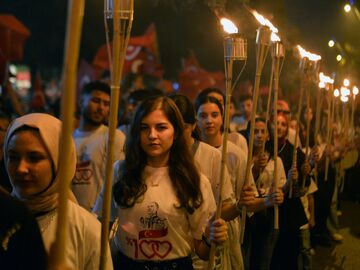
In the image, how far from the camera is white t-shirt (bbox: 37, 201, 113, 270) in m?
1.98

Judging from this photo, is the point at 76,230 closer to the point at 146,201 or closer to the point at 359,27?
the point at 146,201

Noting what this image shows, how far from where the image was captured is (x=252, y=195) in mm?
2930

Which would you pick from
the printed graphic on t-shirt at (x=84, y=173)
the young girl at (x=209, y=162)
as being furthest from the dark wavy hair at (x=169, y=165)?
the printed graphic on t-shirt at (x=84, y=173)

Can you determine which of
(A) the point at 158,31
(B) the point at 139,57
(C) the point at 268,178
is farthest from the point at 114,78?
(A) the point at 158,31

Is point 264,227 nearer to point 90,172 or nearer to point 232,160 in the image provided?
point 232,160

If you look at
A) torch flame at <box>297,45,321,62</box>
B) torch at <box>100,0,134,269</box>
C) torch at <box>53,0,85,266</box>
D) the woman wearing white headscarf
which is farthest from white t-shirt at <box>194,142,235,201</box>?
torch at <box>53,0,85,266</box>

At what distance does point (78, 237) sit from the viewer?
2016mm

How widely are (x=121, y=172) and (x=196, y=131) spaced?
1248 millimetres

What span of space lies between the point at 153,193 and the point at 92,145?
5.67 feet

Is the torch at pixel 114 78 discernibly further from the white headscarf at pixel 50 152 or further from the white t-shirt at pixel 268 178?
the white t-shirt at pixel 268 178

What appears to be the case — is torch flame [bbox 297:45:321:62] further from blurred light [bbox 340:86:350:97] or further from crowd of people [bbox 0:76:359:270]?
blurred light [bbox 340:86:350:97]

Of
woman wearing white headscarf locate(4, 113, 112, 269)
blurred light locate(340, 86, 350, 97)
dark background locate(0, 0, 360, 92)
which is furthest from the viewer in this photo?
dark background locate(0, 0, 360, 92)

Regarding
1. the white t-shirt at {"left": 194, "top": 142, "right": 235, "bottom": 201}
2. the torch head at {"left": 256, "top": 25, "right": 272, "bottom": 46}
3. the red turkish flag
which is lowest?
the white t-shirt at {"left": 194, "top": 142, "right": 235, "bottom": 201}

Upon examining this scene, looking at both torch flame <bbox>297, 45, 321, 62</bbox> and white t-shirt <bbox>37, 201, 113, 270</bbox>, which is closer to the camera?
white t-shirt <bbox>37, 201, 113, 270</bbox>
